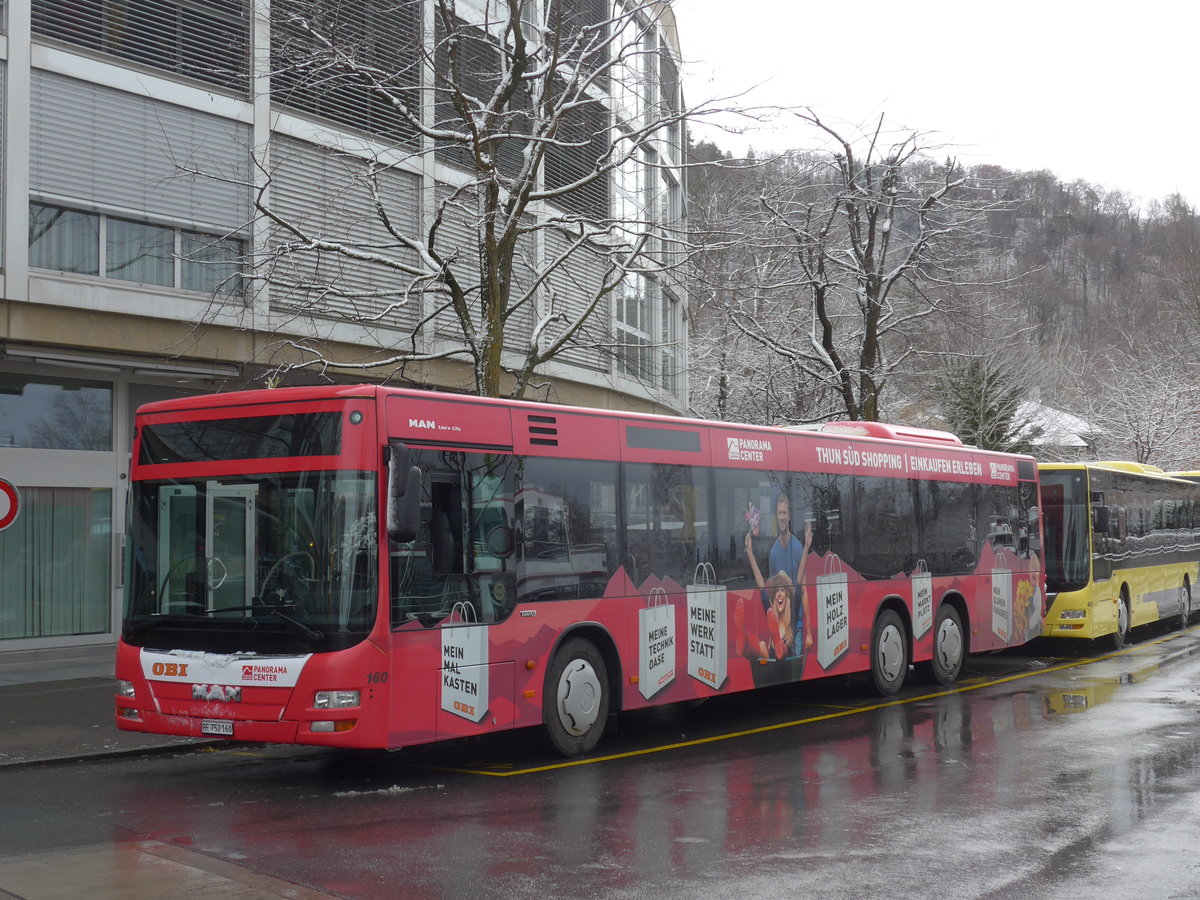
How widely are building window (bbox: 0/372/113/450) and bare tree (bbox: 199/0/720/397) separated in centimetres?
253

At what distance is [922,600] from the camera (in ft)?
50.9

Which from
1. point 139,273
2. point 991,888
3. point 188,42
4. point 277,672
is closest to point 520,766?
point 277,672

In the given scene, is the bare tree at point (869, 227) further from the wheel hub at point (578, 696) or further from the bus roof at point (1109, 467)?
the wheel hub at point (578, 696)

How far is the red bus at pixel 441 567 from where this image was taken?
8.75 metres

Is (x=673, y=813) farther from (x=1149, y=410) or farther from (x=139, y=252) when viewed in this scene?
(x=1149, y=410)

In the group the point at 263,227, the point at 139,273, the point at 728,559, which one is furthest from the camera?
the point at 263,227

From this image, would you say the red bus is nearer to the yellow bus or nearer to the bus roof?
the yellow bus

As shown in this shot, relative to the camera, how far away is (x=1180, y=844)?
7316 mm

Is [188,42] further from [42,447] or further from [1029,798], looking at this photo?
[1029,798]

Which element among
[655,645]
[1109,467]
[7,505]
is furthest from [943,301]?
[7,505]

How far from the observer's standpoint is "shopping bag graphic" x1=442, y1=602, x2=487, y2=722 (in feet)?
30.4

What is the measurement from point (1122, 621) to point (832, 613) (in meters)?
9.31

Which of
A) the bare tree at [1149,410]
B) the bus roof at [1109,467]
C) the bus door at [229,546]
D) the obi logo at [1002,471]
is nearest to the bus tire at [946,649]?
the obi logo at [1002,471]

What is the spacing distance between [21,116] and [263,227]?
342cm
